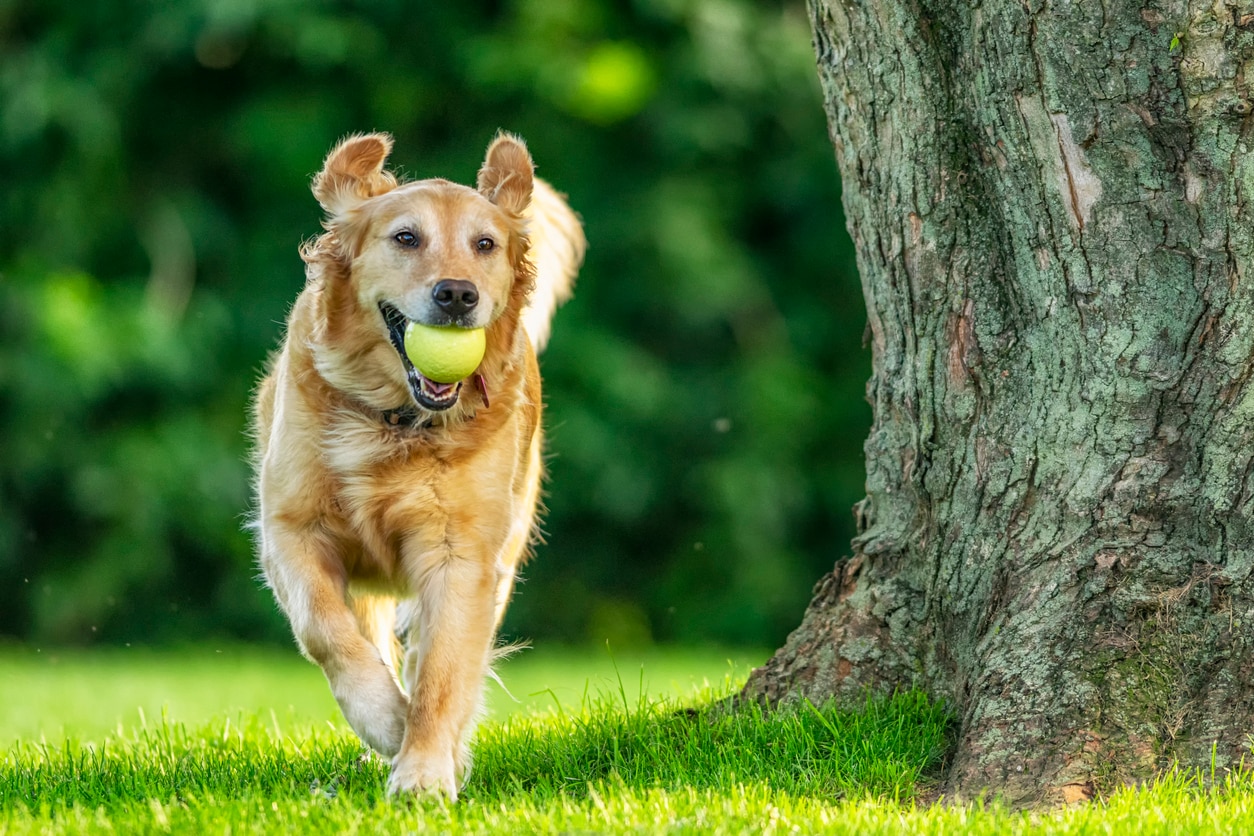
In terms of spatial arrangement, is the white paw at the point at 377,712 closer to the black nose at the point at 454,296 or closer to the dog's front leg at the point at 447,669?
the dog's front leg at the point at 447,669

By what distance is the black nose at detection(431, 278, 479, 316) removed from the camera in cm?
421

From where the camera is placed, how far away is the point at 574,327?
13328mm

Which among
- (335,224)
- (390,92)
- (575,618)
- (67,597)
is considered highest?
(390,92)

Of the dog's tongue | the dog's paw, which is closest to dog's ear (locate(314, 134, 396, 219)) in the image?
the dog's tongue

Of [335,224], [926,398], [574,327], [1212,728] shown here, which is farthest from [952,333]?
[574,327]

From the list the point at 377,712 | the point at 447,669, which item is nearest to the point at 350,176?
the point at 447,669

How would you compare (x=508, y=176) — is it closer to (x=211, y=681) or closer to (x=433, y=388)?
(x=433, y=388)

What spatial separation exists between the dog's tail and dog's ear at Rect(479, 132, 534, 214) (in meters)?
1.11

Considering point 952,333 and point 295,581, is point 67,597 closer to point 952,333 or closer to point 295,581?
point 295,581

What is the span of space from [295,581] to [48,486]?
33.6ft

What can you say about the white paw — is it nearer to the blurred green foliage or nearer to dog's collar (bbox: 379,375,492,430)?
dog's collar (bbox: 379,375,492,430)

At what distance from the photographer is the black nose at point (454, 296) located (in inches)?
166

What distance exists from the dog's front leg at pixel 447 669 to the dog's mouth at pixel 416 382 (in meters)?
0.48

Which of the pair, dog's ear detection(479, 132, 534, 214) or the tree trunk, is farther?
dog's ear detection(479, 132, 534, 214)
